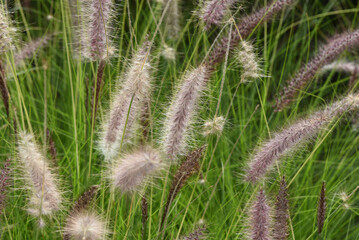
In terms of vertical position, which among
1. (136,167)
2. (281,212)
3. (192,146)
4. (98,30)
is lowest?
(281,212)

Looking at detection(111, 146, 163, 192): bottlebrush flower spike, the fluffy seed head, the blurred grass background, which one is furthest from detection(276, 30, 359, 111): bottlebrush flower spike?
the fluffy seed head

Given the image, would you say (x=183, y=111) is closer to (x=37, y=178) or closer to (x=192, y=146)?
(x=192, y=146)

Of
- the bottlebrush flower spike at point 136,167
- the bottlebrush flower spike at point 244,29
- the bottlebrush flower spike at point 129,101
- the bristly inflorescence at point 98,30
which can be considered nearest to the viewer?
the bottlebrush flower spike at point 136,167

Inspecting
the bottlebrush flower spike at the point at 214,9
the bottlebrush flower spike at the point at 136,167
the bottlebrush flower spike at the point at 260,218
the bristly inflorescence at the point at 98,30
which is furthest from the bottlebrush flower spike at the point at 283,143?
the bristly inflorescence at the point at 98,30

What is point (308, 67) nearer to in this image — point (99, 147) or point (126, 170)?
point (99, 147)

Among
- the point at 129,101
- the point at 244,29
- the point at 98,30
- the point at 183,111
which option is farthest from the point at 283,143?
the point at 98,30

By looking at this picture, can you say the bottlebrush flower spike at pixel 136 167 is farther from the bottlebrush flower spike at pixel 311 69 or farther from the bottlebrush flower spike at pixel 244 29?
the bottlebrush flower spike at pixel 311 69
